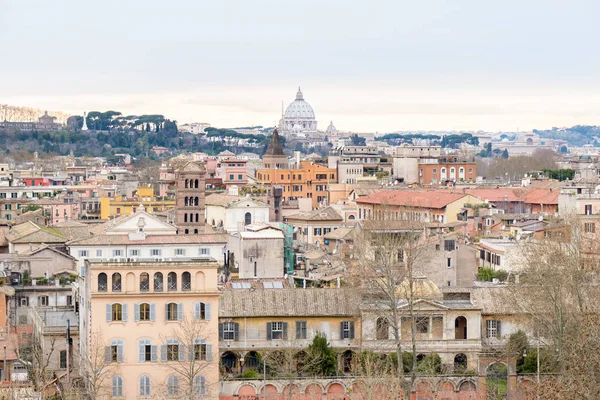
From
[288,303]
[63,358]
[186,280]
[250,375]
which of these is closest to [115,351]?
[186,280]

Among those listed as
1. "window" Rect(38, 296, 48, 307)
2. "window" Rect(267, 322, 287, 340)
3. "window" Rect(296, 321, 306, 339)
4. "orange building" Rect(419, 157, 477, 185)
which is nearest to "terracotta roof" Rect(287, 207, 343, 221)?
"window" Rect(38, 296, 48, 307)

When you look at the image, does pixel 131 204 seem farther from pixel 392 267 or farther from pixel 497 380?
pixel 497 380

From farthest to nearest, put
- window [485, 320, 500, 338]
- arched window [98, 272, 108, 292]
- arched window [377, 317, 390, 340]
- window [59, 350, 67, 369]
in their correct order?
window [485, 320, 500, 338] < arched window [377, 317, 390, 340] < window [59, 350, 67, 369] < arched window [98, 272, 108, 292]

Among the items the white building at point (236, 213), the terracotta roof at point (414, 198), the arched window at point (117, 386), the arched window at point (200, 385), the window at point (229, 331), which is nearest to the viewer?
the arched window at point (117, 386)

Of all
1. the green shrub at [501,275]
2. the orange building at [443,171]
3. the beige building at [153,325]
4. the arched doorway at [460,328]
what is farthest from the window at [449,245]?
the orange building at [443,171]

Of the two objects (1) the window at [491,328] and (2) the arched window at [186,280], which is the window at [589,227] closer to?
(1) the window at [491,328]

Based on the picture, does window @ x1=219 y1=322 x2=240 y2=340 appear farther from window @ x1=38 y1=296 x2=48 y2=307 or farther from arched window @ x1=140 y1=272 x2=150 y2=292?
window @ x1=38 y1=296 x2=48 y2=307
